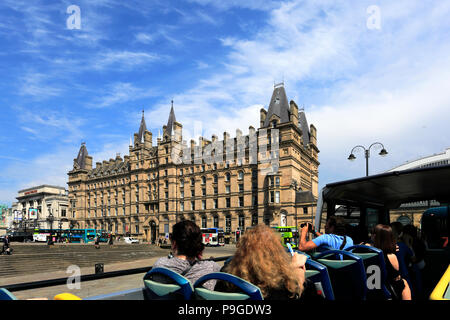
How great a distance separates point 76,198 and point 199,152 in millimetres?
46087

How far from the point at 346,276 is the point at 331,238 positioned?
1.02 m

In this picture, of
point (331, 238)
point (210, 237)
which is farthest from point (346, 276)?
point (210, 237)

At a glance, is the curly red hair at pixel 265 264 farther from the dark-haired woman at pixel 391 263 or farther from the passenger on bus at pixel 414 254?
the passenger on bus at pixel 414 254

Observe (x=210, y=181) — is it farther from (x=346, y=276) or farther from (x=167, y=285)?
(x=167, y=285)

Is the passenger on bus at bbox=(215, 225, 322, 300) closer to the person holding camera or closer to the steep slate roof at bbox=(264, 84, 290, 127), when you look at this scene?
the person holding camera

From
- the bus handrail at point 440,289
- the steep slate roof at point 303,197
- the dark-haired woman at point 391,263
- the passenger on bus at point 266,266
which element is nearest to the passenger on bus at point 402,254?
the dark-haired woman at point 391,263

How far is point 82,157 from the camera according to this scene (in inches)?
3932

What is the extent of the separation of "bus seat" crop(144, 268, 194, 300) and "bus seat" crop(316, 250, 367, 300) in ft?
6.49

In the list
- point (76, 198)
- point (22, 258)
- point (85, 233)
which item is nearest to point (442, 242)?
point (22, 258)

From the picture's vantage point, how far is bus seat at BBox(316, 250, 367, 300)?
3.81m

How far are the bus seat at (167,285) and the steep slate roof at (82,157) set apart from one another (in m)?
104

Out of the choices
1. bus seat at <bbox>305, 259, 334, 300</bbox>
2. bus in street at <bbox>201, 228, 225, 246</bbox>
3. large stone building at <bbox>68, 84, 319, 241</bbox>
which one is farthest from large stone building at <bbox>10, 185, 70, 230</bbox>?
bus seat at <bbox>305, 259, 334, 300</bbox>

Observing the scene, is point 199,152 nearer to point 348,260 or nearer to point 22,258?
point 22,258
